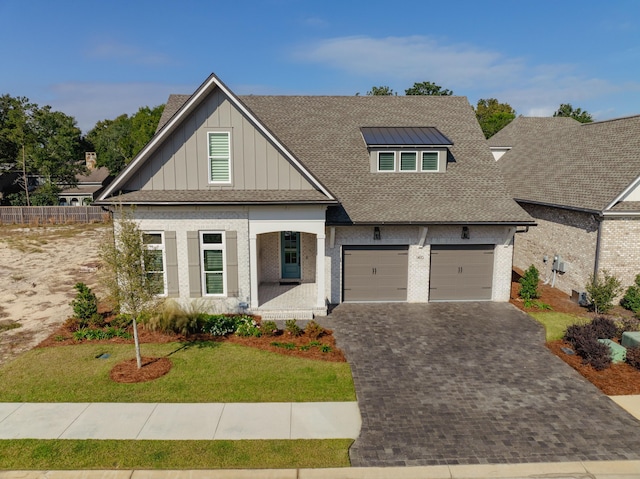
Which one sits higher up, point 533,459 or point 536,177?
point 536,177

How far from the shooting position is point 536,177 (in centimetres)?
2348

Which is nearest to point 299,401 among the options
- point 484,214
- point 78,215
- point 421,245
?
point 421,245

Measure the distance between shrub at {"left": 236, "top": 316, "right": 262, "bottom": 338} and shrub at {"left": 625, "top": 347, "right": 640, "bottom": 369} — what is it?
1050 centimetres

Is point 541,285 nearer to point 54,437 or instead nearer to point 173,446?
point 173,446

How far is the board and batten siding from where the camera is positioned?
1480cm

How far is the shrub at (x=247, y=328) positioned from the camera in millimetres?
13805

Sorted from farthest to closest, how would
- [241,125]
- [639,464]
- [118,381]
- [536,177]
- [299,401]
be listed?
[536,177] < [241,125] < [118,381] < [299,401] < [639,464]

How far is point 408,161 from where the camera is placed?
1892 cm

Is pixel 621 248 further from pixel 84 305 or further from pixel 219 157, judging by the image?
pixel 84 305

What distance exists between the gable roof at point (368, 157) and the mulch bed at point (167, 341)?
4812mm

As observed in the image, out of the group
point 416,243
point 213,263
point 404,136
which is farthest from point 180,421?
point 404,136

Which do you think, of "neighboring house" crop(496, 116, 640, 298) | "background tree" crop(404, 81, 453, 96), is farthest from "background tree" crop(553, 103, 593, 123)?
"neighboring house" crop(496, 116, 640, 298)

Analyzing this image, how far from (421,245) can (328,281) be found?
153 inches

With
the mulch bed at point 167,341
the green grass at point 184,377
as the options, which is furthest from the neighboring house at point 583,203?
the green grass at point 184,377
